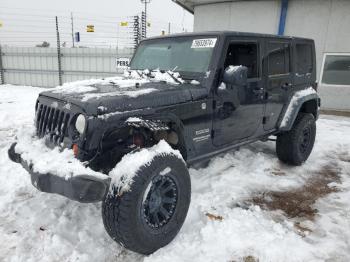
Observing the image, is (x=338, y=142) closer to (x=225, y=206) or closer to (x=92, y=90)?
(x=225, y=206)

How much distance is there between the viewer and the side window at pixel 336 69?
9047 mm

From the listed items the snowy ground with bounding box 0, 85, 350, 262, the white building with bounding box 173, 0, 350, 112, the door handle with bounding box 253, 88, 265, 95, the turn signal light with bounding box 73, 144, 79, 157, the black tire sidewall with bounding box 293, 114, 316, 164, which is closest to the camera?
the turn signal light with bounding box 73, 144, 79, 157

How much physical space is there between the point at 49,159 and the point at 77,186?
0.44 metres

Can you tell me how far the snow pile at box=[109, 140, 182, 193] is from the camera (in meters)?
2.27

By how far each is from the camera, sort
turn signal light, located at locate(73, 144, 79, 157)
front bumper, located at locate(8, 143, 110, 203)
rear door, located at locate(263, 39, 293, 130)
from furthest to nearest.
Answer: rear door, located at locate(263, 39, 293, 130), turn signal light, located at locate(73, 144, 79, 157), front bumper, located at locate(8, 143, 110, 203)

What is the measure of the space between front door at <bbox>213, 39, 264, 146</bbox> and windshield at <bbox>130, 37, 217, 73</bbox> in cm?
24

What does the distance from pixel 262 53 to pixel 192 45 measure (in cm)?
95

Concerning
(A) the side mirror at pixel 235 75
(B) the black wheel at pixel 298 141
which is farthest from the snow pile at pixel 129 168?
(B) the black wheel at pixel 298 141

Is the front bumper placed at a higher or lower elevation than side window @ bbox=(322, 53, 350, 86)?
lower

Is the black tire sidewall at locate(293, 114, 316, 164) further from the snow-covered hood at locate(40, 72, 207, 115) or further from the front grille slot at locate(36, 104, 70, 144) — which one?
the front grille slot at locate(36, 104, 70, 144)

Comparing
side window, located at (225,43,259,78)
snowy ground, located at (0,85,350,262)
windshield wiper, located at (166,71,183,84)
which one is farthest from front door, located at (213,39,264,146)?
snowy ground, located at (0,85,350,262)

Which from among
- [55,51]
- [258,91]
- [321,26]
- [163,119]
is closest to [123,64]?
[258,91]

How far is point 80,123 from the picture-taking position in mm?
2371

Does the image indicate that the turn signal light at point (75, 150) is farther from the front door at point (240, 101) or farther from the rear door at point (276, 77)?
the rear door at point (276, 77)
